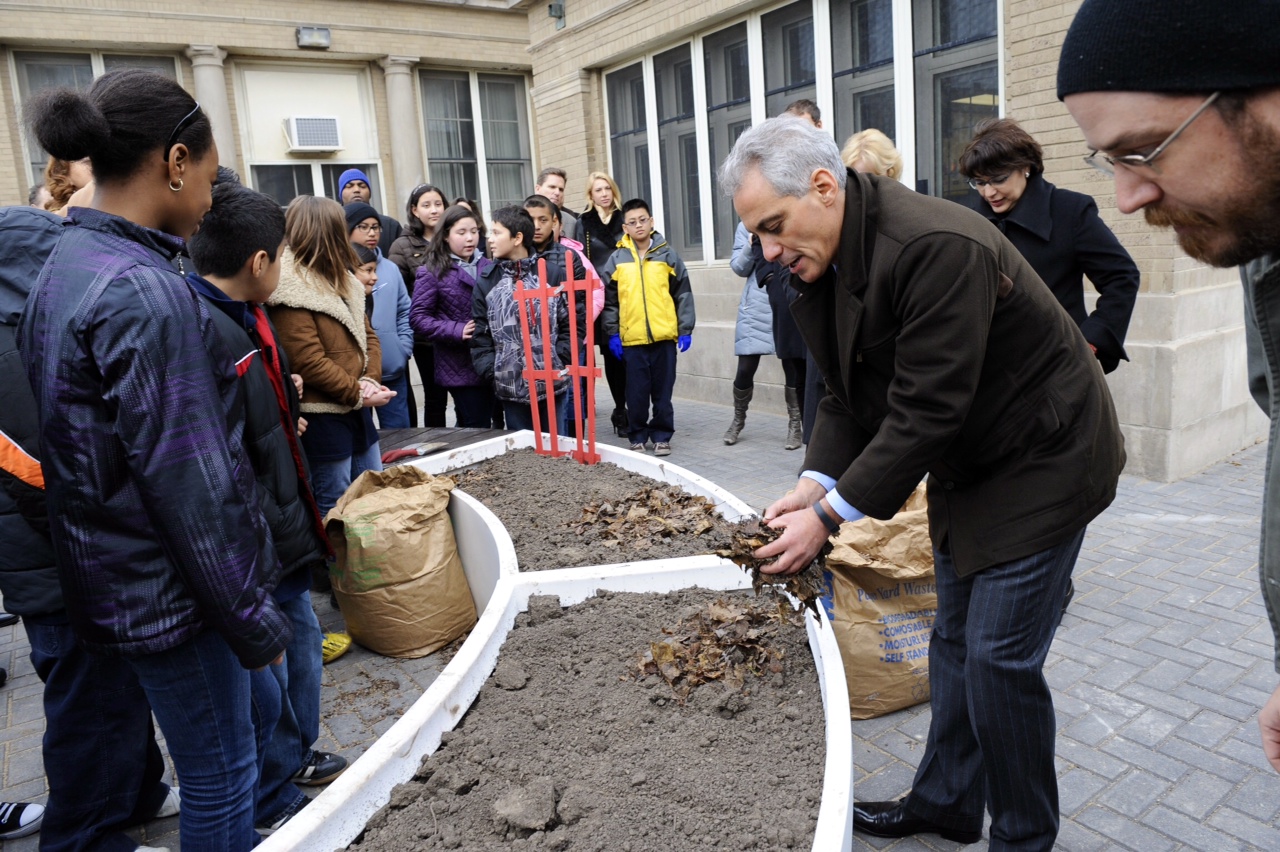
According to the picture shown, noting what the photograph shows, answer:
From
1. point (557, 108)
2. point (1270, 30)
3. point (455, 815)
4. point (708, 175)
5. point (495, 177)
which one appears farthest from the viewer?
point (495, 177)

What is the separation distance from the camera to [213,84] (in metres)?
14.0

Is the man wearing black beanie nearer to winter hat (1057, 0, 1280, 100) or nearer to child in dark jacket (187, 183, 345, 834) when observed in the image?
winter hat (1057, 0, 1280, 100)

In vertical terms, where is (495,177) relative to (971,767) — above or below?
above

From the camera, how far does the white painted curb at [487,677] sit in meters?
1.91

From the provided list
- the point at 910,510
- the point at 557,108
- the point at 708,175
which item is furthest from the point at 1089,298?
the point at 557,108

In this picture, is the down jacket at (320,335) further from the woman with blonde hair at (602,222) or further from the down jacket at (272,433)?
the woman with blonde hair at (602,222)

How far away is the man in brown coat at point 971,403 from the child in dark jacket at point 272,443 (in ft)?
4.76

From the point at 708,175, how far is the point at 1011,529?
8519mm

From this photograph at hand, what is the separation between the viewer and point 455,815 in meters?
2.05

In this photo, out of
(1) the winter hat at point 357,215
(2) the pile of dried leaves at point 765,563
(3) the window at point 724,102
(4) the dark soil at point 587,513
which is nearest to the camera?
(2) the pile of dried leaves at point 765,563

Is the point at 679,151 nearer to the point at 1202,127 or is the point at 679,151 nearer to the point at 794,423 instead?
the point at 794,423

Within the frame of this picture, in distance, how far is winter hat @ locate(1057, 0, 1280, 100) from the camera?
42.7 inches

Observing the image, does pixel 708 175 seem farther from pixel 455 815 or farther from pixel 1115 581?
pixel 455 815

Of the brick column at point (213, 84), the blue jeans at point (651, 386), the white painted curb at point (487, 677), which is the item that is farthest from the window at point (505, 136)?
the white painted curb at point (487, 677)
